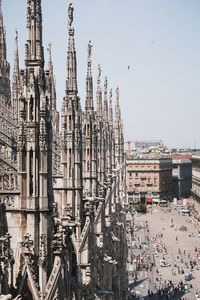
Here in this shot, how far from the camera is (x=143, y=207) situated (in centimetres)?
11938

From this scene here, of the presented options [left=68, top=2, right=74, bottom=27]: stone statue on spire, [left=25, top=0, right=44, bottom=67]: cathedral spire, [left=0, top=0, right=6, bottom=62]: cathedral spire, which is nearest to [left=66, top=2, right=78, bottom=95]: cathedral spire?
[left=68, top=2, right=74, bottom=27]: stone statue on spire

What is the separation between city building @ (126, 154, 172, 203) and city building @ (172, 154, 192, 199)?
12377 millimetres

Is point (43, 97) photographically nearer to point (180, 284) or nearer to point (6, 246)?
point (6, 246)

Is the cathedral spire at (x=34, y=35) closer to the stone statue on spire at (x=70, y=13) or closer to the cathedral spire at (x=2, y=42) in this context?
the stone statue on spire at (x=70, y=13)

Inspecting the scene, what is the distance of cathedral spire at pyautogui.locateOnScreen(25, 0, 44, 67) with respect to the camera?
50.6 feet

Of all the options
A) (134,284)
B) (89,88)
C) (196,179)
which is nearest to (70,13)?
(89,88)

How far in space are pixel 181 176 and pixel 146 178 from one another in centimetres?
2235

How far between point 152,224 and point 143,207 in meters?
15.5

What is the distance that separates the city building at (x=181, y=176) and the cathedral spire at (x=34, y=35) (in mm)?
144095

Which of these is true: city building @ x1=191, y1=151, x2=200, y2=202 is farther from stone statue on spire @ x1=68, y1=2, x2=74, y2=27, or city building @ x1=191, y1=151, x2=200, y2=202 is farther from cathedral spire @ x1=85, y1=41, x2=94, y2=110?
stone statue on spire @ x1=68, y1=2, x2=74, y2=27

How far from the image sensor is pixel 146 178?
465 ft

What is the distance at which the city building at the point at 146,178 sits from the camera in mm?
139375

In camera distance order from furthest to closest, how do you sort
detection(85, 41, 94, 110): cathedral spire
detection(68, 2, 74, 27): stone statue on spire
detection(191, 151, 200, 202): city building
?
detection(191, 151, 200, 202): city building
detection(85, 41, 94, 110): cathedral spire
detection(68, 2, 74, 27): stone statue on spire

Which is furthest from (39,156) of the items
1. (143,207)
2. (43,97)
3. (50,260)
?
(143,207)
